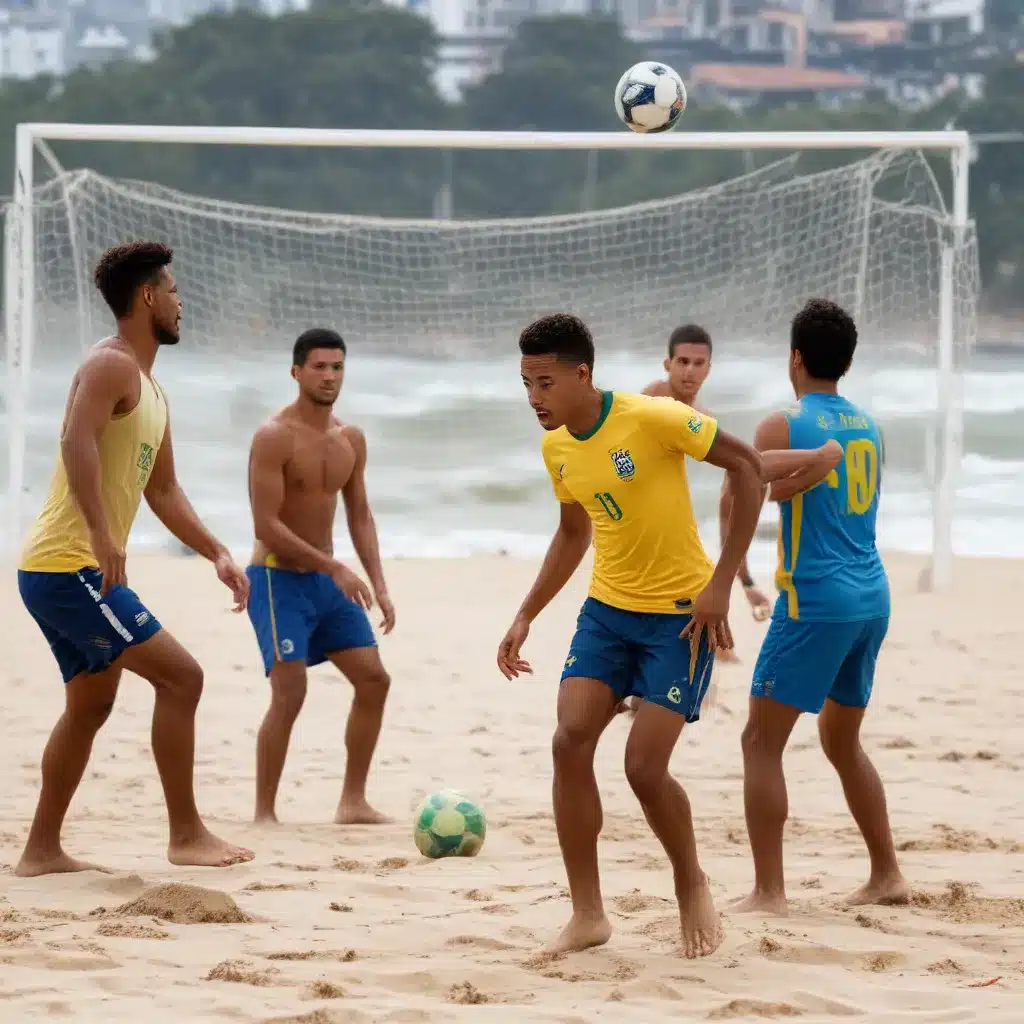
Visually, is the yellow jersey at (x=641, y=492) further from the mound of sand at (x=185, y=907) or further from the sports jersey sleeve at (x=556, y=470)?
the mound of sand at (x=185, y=907)

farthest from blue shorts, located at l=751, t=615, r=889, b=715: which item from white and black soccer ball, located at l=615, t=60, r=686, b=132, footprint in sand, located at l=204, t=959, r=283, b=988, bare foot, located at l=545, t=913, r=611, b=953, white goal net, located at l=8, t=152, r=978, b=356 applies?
white goal net, located at l=8, t=152, r=978, b=356

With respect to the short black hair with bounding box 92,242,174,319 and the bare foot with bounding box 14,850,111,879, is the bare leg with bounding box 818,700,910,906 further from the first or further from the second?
the short black hair with bounding box 92,242,174,319

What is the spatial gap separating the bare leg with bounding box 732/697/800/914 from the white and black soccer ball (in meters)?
4.82

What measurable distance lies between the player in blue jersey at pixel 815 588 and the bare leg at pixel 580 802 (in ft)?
1.82

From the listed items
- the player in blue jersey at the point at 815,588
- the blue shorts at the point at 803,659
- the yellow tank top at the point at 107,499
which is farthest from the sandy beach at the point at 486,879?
the yellow tank top at the point at 107,499

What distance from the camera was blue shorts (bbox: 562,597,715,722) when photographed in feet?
14.9

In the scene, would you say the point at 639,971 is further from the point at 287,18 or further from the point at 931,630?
the point at 287,18

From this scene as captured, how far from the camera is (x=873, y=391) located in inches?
1225

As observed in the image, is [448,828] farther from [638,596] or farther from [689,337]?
[689,337]

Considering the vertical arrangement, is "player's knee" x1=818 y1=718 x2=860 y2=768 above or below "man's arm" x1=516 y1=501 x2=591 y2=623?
below

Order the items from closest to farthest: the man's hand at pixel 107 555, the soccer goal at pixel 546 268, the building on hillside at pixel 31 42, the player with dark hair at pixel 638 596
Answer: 1. the player with dark hair at pixel 638 596
2. the man's hand at pixel 107 555
3. the soccer goal at pixel 546 268
4. the building on hillside at pixel 31 42

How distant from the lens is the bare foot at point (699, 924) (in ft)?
14.7

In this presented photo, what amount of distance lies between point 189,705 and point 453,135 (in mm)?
7219

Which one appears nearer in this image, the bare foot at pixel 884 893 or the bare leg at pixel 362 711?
the bare foot at pixel 884 893
